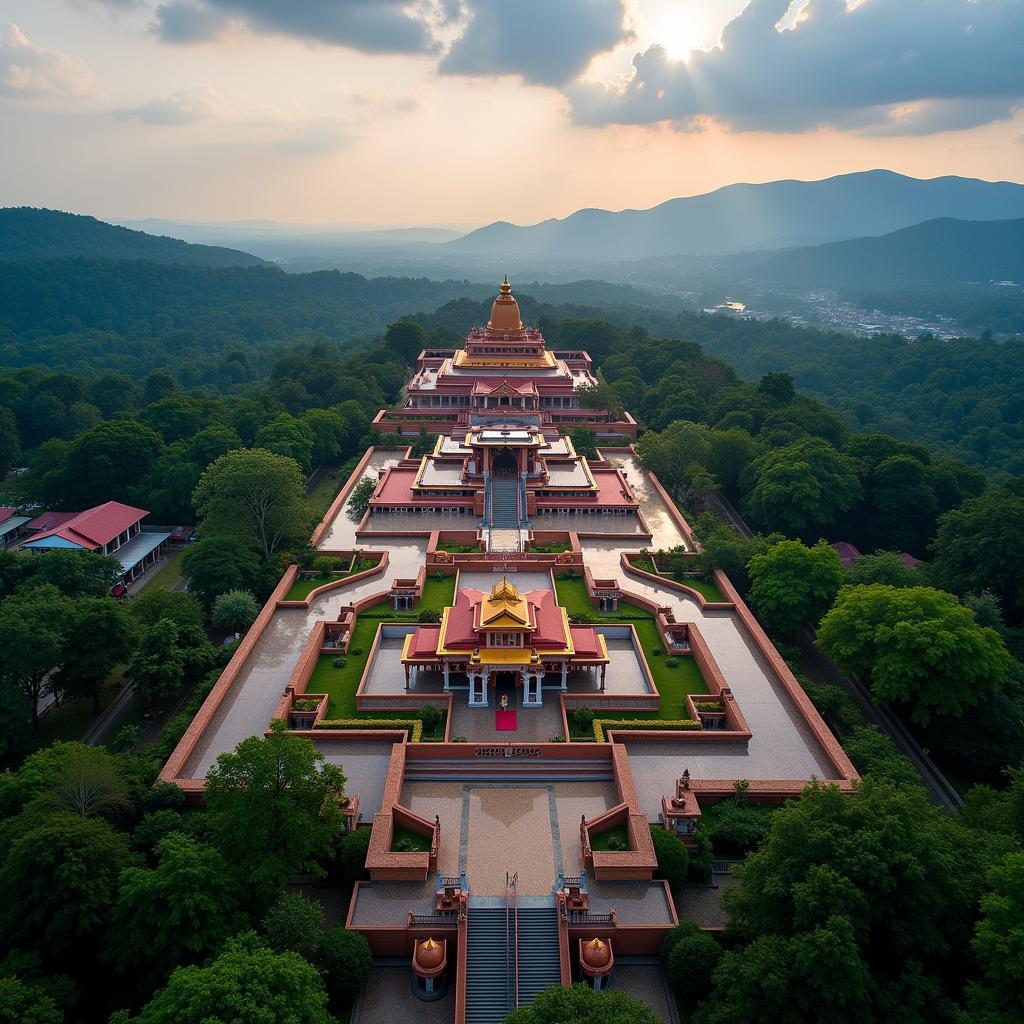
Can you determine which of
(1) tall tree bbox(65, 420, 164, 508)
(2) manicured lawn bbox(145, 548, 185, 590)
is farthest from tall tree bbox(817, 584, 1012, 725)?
(1) tall tree bbox(65, 420, 164, 508)

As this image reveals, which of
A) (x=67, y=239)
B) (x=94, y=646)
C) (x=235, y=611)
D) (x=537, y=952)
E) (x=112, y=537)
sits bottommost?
(x=112, y=537)

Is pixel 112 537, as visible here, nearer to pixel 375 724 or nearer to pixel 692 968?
pixel 375 724

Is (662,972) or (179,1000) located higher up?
(179,1000)

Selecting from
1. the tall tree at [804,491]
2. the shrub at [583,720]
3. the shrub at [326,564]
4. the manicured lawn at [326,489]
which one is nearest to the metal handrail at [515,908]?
the shrub at [583,720]

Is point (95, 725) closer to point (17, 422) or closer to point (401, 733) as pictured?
point (401, 733)

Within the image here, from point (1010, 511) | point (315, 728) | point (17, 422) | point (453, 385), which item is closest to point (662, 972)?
point (315, 728)

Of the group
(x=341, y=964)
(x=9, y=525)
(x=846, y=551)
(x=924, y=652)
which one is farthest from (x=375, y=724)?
(x=9, y=525)

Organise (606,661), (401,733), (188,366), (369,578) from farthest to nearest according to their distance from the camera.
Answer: (188,366), (369,578), (606,661), (401,733)
